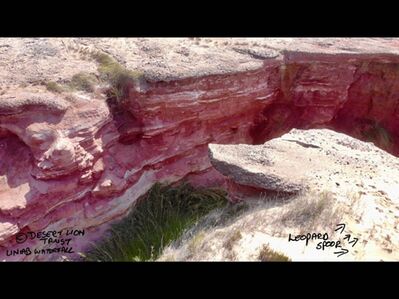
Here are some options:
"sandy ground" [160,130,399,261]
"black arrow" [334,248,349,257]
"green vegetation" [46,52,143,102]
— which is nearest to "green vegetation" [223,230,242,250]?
"sandy ground" [160,130,399,261]

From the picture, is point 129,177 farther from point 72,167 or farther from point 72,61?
point 72,61

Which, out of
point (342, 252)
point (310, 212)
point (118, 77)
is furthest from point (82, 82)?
point (342, 252)

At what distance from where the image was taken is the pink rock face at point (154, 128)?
7.70 meters

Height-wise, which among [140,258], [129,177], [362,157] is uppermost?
[362,157]

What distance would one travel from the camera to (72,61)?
356 inches

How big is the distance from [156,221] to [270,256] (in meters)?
3.58

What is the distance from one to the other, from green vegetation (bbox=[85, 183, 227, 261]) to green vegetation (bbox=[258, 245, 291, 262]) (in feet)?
Result: 7.46

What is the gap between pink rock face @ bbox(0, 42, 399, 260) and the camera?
770 centimetres

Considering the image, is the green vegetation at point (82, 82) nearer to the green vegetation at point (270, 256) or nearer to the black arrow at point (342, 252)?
the green vegetation at point (270, 256)

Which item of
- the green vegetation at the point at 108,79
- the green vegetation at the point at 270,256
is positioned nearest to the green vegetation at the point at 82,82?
the green vegetation at the point at 108,79

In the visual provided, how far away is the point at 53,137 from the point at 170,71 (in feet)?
8.53

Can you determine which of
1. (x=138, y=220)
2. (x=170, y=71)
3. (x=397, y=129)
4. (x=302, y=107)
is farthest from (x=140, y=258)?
(x=397, y=129)

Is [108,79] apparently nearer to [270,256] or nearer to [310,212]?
[310,212]

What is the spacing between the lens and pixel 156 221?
866 centimetres
